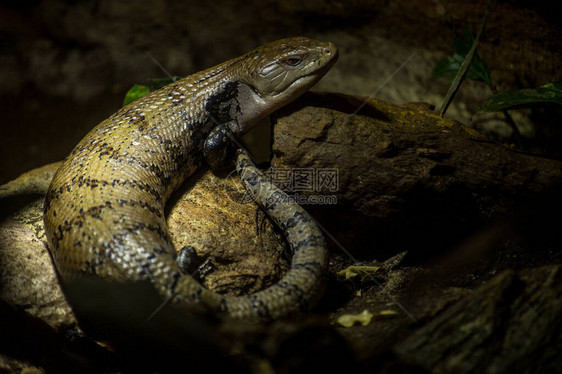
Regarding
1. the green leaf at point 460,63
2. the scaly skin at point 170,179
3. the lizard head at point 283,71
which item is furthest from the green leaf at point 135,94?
the green leaf at point 460,63

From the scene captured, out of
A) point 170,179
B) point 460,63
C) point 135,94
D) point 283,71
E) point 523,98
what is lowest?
point 170,179

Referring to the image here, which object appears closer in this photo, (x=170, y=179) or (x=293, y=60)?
(x=170, y=179)

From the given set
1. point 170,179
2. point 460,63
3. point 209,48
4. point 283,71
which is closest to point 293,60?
point 283,71

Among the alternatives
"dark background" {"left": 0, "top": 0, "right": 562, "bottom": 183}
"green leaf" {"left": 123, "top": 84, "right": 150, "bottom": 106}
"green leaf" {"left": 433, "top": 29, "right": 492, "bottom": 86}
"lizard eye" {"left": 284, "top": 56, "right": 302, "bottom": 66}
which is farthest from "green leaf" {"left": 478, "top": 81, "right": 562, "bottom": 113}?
"green leaf" {"left": 123, "top": 84, "right": 150, "bottom": 106}

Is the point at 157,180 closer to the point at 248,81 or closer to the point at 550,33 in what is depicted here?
the point at 248,81

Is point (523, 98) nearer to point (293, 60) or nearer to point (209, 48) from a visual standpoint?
point (293, 60)

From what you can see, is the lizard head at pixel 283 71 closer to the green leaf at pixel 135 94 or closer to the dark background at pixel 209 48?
the green leaf at pixel 135 94

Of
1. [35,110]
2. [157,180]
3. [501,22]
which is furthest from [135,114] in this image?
[501,22]
